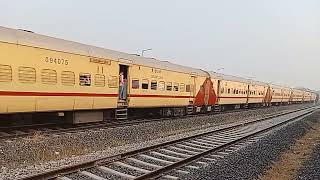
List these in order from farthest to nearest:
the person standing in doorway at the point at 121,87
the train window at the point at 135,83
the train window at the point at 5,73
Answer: the train window at the point at 135,83, the person standing in doorway at the point at 121,87, the train window at the point at 5,73

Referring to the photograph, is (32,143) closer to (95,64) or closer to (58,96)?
(58,96)

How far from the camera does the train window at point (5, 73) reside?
41.9ft

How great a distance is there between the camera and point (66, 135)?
14078mm

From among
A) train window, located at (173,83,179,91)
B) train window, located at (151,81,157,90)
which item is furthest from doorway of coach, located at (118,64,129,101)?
train window, located at (173,83,179,91)

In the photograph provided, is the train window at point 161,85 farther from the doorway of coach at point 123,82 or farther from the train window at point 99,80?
the train window at point 99,80

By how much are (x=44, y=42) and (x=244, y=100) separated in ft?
106

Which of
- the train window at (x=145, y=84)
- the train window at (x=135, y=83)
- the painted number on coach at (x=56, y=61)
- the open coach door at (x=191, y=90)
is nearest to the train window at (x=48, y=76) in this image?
the painted number on coach at (x=56, y=61)

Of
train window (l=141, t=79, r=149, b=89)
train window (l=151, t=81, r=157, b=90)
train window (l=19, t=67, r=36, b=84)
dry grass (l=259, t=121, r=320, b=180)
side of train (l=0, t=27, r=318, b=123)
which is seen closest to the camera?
dry grass (l=259, t=121, r=320, b=180)

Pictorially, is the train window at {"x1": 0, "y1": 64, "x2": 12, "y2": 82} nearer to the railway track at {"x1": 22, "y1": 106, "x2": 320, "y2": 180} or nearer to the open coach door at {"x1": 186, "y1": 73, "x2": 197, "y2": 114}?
the railway track at {"x1": 22, "y1": 106, "x2": 320, "y2": 180}

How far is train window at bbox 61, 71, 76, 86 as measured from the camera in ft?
51.1

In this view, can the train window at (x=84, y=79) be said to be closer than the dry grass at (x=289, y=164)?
No

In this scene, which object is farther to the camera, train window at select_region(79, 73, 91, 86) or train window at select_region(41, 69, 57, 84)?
train window at select_region(79, 73, 91, 86)

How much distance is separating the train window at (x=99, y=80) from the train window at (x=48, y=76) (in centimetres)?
275

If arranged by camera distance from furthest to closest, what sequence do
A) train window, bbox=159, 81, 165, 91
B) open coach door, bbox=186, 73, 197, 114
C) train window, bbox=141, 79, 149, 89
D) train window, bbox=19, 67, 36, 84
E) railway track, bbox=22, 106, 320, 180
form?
open coach door, bbox=186, 73, 197, 114, train window, bbox=159, 81, 165, 91, train window, bbox=141, 79, 149, 89, train window, bbox=19, 67, 36, 84, railway track, bbox=22, 106, 320, 180
